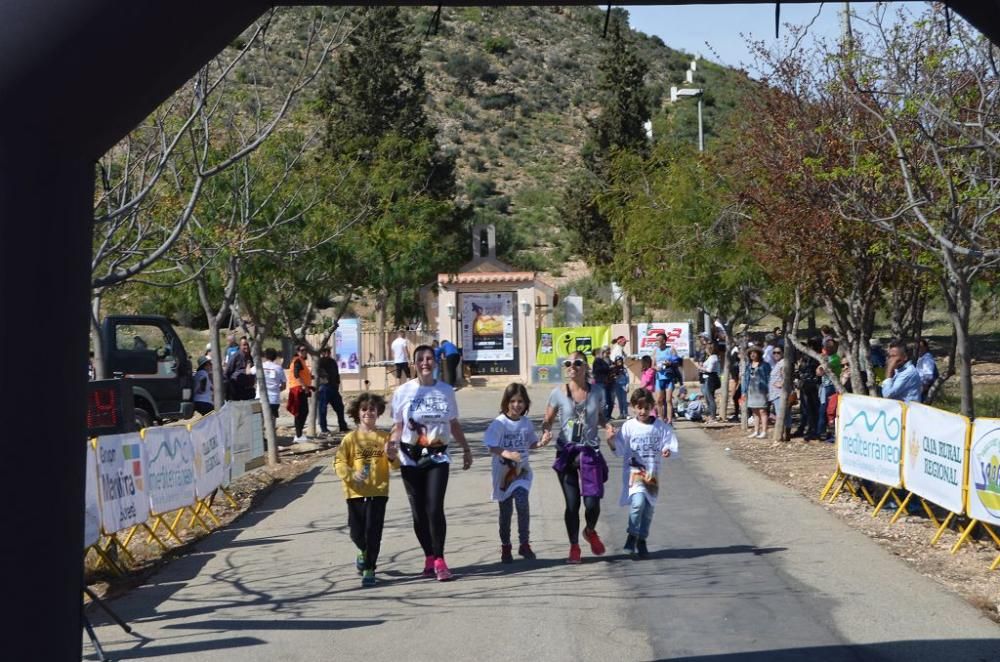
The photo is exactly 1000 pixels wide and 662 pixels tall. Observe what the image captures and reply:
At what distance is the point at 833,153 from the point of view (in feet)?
52.7

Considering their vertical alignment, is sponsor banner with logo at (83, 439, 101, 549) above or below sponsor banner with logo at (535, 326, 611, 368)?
below

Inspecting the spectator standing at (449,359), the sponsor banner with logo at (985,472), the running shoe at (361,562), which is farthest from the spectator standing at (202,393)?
the sponsor banner with logo at (985,472)

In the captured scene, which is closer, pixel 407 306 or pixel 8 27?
pixel 8 27

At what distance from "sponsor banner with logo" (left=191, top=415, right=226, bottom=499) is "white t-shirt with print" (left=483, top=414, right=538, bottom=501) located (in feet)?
14.0

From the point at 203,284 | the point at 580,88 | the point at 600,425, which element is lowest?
the point at 600,425

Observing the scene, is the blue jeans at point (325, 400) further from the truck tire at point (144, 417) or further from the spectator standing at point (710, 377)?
the spectator standing at point (710, 377)

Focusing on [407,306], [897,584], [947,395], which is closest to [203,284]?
[897,584]

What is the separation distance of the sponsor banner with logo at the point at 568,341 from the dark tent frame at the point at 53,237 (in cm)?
3708

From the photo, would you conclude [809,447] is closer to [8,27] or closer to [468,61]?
[8,27]

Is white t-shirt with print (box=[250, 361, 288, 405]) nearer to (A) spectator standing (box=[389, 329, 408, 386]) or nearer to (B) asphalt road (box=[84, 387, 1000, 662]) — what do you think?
(B) asphalt road (box=[84, 387, 1000, 662])

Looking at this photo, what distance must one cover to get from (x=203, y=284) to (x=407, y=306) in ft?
116

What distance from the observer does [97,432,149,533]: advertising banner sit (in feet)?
36.6

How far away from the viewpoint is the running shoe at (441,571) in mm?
10531

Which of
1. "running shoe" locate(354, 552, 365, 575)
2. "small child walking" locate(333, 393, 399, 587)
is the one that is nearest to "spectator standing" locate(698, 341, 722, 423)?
"small child walking" locate(333, 393, 399, 587)
